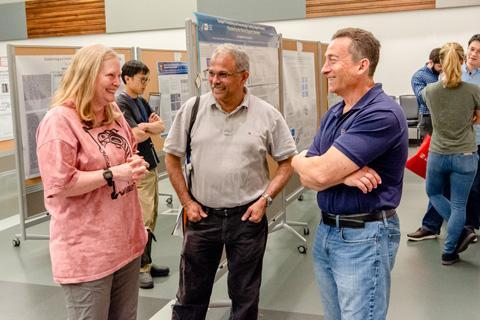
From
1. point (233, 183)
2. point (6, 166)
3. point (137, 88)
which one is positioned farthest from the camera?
point (6, 166)

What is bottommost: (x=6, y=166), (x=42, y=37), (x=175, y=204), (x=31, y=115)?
(x=175, y=204)

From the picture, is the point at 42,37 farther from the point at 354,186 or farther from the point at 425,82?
the point at 354,186

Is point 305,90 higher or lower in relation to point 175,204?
higher

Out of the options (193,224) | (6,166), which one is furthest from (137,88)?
(6,166)

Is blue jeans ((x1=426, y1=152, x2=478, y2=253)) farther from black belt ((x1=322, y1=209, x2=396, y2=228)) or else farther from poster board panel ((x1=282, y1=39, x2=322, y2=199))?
black belt ((x1=322, y1=209, x2=396, y2=228))

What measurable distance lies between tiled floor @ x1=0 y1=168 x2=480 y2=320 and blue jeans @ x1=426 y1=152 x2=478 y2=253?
0.31 m

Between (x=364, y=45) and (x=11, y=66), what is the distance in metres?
3.19

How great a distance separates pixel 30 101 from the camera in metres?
4.16

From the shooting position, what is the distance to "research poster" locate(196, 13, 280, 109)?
2.84 m

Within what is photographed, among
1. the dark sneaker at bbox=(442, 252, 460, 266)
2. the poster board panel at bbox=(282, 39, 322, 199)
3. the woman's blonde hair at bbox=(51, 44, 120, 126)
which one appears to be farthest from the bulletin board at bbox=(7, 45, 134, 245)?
the dark sneaker at bbox=(442, 252, 460, 266)

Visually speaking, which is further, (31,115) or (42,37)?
(42,37)

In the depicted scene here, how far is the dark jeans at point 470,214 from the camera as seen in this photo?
447 centimetres

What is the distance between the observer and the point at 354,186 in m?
1.74

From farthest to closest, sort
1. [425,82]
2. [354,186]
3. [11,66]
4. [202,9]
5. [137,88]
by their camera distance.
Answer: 1. [202,9]
2. [425,82]
3. [11,66]
4. [137,88]
5. [354,186]
